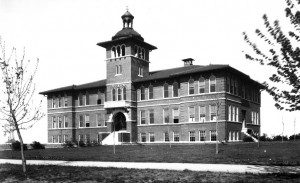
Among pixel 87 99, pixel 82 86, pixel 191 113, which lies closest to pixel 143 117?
pixel 191 113

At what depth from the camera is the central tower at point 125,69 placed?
47.8 metres

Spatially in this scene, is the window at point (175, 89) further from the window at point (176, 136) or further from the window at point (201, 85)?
the window at point (176, 136)

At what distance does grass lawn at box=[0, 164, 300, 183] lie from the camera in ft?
37.3

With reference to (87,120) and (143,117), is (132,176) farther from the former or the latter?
(87,120)

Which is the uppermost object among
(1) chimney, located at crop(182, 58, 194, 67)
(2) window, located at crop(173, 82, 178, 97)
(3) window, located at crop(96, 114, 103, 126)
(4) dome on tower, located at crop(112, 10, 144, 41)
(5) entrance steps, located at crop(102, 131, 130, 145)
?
(4) dome on tower, located at crop(112, 10, 144, 41)

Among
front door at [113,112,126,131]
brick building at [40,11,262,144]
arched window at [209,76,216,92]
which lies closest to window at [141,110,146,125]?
brick building at [40,11,262,144]

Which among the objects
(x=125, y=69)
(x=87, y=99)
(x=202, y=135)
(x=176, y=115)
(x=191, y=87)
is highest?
(x=125, y=69)

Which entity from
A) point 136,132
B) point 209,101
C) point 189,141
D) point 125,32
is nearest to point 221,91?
point 209,101

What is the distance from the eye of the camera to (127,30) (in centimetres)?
4991

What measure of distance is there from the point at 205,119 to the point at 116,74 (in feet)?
50.8

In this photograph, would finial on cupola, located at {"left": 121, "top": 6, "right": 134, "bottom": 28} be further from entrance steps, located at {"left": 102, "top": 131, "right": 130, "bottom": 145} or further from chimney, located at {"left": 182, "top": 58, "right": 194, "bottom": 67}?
entrance steps, located at {"left": 102, "top": 131, "right": 130, "bottom": 145}

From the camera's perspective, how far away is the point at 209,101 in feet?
134

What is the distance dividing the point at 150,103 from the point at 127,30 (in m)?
11.5

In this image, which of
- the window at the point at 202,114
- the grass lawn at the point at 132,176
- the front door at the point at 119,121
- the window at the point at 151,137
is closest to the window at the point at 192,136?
the window at the point at 202,114
